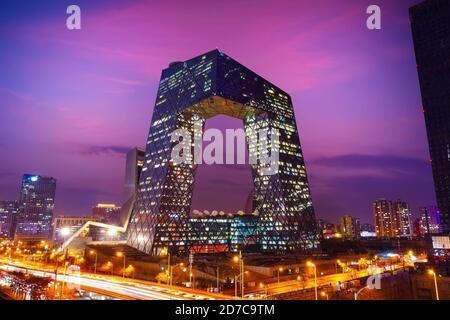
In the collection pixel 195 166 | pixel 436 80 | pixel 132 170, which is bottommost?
pixel 195 166

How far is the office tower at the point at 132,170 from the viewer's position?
135000mm

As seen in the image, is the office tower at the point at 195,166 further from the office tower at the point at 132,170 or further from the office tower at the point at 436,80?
the office tower at the point at 436,80

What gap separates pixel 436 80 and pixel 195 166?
103878 mm

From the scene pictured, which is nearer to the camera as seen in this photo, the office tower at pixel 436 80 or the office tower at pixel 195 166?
the office tower at pixel 195 166

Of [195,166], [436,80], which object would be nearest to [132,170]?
[195,166]

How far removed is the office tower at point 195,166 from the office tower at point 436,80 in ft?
171

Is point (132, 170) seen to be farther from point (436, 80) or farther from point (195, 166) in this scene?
point (436, 80)

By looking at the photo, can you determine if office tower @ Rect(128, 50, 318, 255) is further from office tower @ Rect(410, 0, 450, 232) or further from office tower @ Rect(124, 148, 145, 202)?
office tower @ Rect(410, 0, 450, 232)

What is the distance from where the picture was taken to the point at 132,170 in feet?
457

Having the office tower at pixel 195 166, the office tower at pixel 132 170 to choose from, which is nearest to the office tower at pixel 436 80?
the office tower at pixel 195 166

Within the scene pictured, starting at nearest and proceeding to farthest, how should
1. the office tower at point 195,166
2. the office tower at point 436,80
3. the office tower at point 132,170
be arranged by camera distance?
the office tower at point 195,166
the office tower at point 436,80
the office tower at point 132,170

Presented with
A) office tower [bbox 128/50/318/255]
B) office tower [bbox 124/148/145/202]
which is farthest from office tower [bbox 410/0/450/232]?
office tower [bbox 124/148/145/202]
